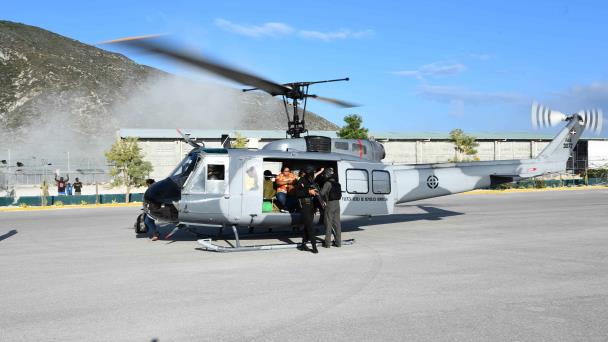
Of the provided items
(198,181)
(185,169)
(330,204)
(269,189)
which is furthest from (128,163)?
(330,204)

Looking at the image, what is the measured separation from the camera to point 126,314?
6.19 m

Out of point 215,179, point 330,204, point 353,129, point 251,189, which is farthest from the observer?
point 353,129

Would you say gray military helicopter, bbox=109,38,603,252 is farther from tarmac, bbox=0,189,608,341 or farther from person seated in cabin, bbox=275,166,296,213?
tarmac, bbox=0,189,608,341

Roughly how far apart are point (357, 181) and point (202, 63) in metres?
6.21

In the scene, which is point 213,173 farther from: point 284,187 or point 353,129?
point 353,129

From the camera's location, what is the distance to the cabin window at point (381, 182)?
13.4 meters

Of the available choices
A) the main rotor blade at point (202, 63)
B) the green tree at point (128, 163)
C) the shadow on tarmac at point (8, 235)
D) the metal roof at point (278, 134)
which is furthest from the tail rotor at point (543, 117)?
the metal roof at point (278, 134)

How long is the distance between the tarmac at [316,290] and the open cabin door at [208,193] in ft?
2.90

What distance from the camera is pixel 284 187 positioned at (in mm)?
12609

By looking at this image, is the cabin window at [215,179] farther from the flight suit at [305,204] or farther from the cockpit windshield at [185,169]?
the flight suit at [305,204]

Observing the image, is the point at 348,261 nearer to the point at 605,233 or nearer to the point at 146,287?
the point at 146,287

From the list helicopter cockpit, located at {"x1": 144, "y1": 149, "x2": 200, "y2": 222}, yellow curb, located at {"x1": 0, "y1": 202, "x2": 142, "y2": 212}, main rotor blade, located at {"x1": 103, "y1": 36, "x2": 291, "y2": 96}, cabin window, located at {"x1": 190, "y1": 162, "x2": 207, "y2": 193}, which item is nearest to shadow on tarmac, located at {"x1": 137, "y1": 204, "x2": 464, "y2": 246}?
helicopter cockpit, located at {"x1": 144, "y1": 149, "x2": 200, "y2": 222}

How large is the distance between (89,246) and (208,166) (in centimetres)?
368

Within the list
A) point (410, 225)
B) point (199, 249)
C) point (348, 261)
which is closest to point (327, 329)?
point (348, 261)
